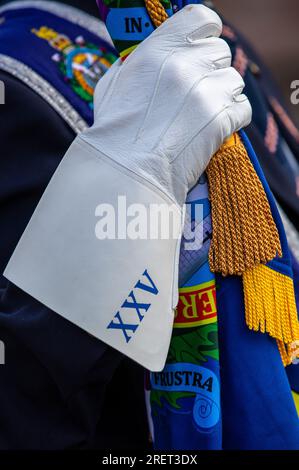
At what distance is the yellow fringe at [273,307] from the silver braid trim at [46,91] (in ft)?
1.15

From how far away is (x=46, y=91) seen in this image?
1.39 meters

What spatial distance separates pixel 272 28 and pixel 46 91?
3.34 metres

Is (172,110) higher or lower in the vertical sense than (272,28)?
higher

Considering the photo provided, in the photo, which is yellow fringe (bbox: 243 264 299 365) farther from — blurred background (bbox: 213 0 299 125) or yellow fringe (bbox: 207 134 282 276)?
blurred background (bbox: 213 0 299 125)

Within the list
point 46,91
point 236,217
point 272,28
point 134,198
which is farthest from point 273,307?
point 272,28

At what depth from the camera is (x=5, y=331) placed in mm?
1280

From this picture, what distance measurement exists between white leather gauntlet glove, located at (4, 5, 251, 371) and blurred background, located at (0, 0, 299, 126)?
10.1 feet

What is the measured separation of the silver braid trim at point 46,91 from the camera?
138 centimetres

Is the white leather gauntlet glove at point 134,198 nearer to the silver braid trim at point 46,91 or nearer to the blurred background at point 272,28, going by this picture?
the silver braid trim at point 46,91

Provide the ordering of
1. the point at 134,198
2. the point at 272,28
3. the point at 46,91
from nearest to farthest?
the point at 134,198
the point at 46,91
the point at 272,28

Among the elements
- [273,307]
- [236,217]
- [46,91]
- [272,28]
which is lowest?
[272,28]

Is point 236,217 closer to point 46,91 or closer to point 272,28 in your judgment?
point 46,91

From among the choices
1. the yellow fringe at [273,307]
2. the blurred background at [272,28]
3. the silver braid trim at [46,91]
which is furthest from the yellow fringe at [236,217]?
the blurred background at [272,28]

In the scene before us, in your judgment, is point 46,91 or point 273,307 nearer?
point 273,307
